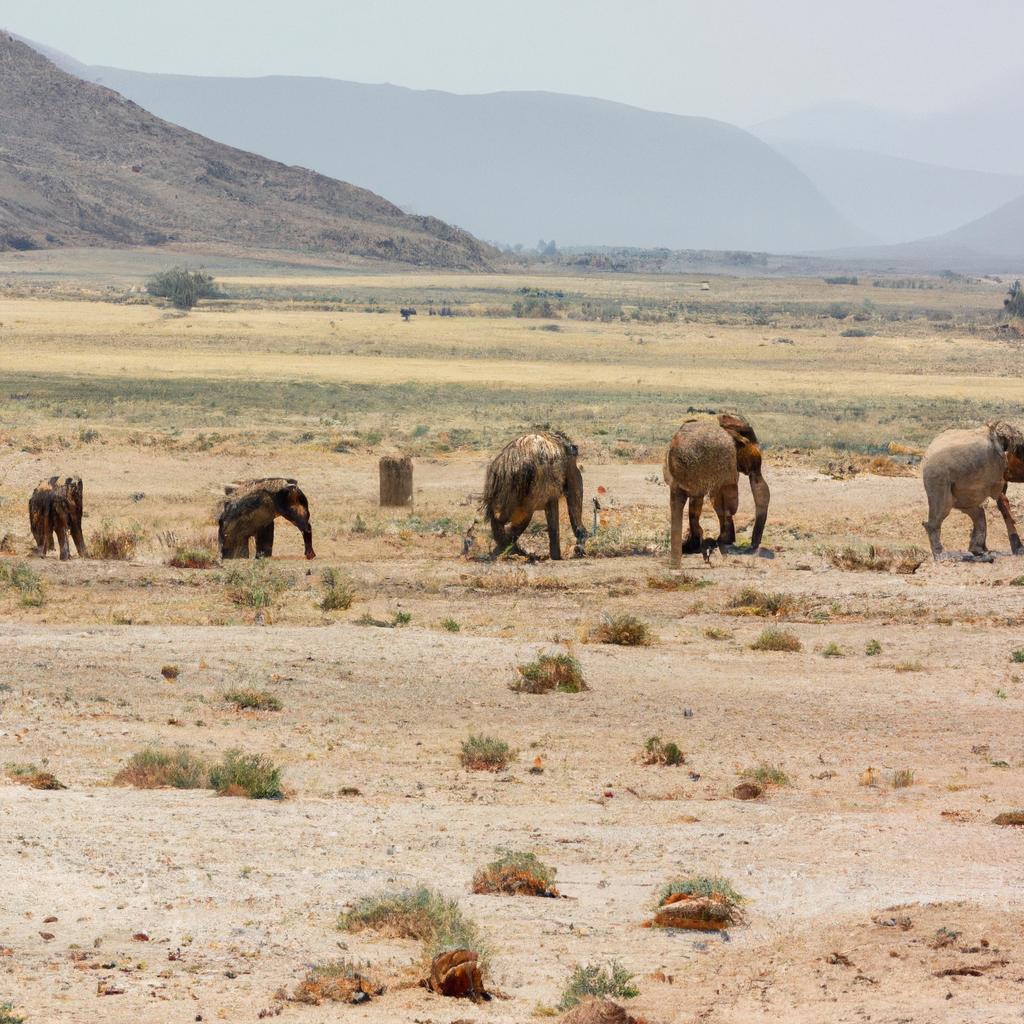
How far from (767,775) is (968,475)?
884 centimetres

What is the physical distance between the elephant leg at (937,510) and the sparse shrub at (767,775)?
849 centimetres

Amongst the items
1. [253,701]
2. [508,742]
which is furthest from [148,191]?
[508,742]

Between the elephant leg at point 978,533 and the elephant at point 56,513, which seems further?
the elephant at point 56,513

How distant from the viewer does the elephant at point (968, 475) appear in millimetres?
A: 18578

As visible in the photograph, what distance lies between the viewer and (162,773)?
1010cm

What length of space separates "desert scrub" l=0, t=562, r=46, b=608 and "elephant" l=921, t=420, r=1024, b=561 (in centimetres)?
976

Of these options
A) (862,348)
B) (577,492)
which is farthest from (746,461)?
(862,348)

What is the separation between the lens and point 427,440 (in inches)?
1351

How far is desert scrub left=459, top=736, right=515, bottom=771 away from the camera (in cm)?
1095

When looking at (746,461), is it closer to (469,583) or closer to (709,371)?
(469,583)

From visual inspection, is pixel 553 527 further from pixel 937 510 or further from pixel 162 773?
pixel 162 773

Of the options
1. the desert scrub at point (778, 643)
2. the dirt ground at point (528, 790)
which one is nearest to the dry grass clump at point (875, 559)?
the dirt ground at point (528, 790)

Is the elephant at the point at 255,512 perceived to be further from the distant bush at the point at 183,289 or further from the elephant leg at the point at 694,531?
the distant bush at the point at 183,289

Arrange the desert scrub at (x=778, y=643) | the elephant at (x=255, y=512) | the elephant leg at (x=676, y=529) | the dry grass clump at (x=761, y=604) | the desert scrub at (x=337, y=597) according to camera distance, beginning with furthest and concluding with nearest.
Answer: the elephant at (x=255, y=512)
the elephant leg at (x=676, y=529)
the dry grass clump at (x=761, y=604)
the desert scrub at (x=337, y=597)
the desert scrub at (x=778, y=643)
